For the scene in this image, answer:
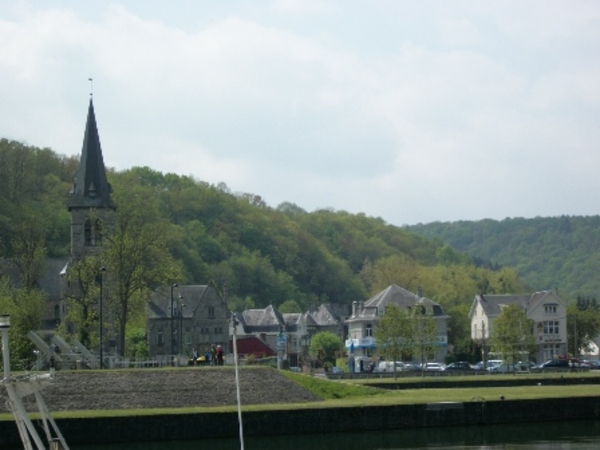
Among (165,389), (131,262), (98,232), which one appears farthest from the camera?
(98,232)

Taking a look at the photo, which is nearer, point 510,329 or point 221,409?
point 221,409

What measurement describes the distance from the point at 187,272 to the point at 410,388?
85.1 meters

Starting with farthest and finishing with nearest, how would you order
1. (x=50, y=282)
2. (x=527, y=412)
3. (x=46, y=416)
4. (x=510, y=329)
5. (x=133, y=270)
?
(x=50, y=282), (x=510, y=329), (x=133, y=270), (x=527, y=412), (x=46, y=416)

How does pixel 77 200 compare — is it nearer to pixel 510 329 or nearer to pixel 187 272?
pixel 510 329

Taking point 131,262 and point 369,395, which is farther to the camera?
point 131,262

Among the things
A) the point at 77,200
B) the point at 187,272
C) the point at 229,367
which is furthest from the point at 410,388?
the point at 187,272

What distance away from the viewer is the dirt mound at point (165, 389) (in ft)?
194

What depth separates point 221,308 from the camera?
113 metres

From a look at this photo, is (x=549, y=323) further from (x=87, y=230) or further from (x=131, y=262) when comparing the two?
(x=131, y=262)

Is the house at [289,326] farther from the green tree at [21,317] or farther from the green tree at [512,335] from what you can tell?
the green tree at [21,317]

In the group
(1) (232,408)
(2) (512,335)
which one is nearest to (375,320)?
(2) (512,335)

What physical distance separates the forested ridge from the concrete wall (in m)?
30.0

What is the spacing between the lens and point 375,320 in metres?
134

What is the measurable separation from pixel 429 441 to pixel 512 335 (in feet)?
162
